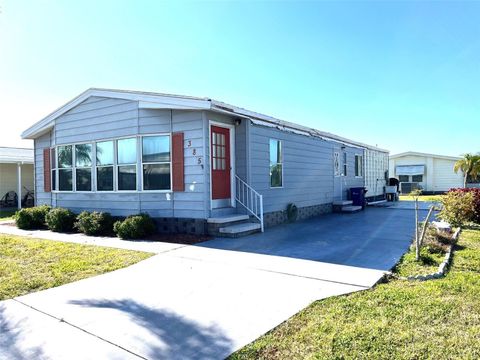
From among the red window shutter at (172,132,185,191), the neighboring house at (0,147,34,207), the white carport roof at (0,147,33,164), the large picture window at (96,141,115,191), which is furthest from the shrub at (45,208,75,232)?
the neighboring house at (0,147,34,207)

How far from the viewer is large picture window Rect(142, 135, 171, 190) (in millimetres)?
9000

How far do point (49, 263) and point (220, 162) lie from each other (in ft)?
15.1

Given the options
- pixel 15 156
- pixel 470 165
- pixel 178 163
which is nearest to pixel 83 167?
pixel 178 163

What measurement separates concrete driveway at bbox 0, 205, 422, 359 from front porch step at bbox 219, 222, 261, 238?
103 centimetres

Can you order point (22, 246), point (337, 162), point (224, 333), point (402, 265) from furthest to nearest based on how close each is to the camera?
point (337, 162), point (22, 246), point (402, 265), point (224, 333)

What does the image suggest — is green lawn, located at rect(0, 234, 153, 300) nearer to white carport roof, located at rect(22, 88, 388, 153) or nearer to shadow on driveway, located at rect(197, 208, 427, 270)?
shadow on driveway, located at rect(197, 208, 427, 270)

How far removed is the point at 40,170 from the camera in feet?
42.1

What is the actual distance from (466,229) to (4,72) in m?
13.5

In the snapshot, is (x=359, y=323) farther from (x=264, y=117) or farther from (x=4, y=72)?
(x=4, y=72)

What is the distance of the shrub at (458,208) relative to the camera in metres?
9.69

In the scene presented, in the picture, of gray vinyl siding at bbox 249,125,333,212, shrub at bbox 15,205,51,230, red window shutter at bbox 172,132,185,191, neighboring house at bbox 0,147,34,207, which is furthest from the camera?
neighboring house at bbox 0,147,34,207

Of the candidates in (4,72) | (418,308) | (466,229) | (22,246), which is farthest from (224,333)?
(4,72)

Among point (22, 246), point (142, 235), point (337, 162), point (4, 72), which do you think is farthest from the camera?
point (337, 162)

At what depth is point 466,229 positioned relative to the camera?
9594mm
